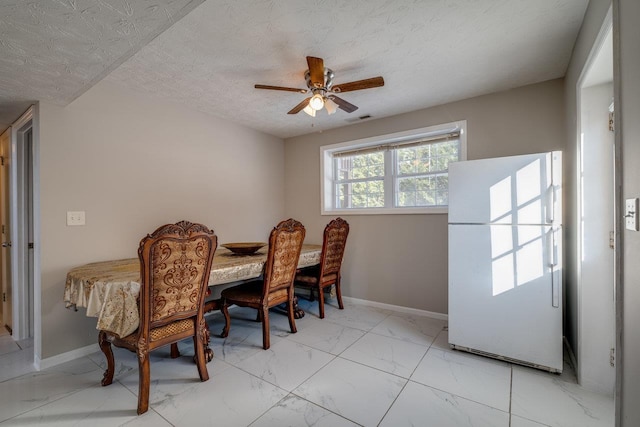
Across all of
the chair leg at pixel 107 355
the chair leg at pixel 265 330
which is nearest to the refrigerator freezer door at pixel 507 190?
the chair leg at pixel 265 330

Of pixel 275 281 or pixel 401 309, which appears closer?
pixel 275 281

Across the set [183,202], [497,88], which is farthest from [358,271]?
[497,88]

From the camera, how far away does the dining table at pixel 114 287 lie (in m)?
1.69

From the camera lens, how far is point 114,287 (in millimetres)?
1688

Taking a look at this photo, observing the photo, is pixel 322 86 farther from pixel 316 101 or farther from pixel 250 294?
pixel 250 294

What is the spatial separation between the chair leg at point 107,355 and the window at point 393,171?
9.06 feet

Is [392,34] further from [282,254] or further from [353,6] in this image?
[282,254]

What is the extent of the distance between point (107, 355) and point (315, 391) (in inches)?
57.1

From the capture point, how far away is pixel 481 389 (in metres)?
1.87

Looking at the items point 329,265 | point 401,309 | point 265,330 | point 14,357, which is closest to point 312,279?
point 329,265

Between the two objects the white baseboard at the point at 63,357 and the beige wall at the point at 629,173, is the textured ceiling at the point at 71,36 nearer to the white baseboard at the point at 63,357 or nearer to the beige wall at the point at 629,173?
the beige wall at the point at 629,173

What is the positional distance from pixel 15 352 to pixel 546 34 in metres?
4.91

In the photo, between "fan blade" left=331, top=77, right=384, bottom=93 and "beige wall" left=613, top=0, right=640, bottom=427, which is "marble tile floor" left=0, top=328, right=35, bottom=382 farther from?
"beige wall" left=613, top=0, right=640, bottom=427

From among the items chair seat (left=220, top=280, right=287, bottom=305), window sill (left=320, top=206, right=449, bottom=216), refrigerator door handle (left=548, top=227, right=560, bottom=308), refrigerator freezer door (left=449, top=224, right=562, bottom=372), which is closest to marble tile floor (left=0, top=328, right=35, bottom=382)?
chair seat (left=220, top=280, right=287, bottom=305)
